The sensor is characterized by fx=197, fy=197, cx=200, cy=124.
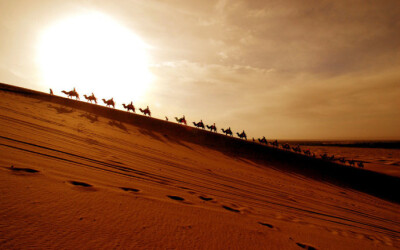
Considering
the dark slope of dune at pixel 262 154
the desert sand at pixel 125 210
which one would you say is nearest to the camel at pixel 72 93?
the dark slope of dune at pixel 262 154

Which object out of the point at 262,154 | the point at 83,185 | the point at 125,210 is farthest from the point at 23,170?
the point at 262,154

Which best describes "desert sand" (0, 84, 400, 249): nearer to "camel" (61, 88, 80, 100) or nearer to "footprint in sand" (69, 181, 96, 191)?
"footprint in sand" (69, 181, 96, 191)

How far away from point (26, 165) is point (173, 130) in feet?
37.9

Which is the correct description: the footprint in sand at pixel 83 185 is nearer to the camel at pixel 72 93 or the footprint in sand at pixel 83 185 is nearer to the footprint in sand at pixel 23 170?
the footprint in sand at pixel 23 170

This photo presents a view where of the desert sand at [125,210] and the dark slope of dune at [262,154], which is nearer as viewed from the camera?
the desert sand at [125,210]

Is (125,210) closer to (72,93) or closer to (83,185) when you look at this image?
(83,185)

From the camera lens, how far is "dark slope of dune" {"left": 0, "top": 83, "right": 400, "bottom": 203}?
39.1 feet

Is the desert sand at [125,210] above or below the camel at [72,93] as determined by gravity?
below

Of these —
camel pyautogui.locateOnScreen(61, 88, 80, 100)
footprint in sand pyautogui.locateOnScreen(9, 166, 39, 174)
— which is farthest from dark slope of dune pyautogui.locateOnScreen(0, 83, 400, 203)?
footprint in sand pyautogui.locateOnScreen(9, 166, 39, 174)

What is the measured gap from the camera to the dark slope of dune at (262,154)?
39.1 ft

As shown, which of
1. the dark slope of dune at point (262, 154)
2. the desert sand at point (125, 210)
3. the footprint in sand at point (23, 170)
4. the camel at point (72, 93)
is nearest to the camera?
the desert sand at point (125, 210)

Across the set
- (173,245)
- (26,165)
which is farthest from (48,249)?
(26,165)

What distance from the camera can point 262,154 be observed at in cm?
1436

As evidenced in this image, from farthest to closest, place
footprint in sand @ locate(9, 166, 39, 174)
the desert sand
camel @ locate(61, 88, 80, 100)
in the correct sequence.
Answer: camel @ locate(61, 88, 80, 100), footprint in sand @ locate(9, 166, 39, 174), the desert sand
